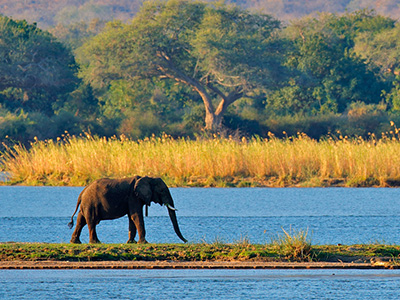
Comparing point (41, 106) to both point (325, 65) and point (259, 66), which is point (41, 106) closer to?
point (259, 66)

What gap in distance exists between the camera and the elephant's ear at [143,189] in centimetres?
1344

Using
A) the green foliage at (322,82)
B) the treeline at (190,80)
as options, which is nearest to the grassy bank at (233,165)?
the treeline at (190,80)

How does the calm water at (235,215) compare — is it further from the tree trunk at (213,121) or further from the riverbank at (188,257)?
the tree trunk at (213,121)

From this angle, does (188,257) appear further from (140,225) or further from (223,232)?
(223,232)

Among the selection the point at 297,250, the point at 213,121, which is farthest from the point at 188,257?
the point at 213,121

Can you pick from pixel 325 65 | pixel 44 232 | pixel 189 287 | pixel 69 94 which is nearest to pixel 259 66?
pixel 325 65

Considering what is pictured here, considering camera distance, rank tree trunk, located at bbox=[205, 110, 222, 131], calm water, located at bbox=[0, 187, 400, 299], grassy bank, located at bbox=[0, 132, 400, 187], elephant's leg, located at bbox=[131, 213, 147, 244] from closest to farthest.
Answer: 1. calm water, located at bbox=[0, 187, 400, 299]
2. elephant's leg, located at bbox=[131, 213, 147, 244]
3. grassy bank, located at bbox=[0, 132, 400, 187]
4. tree trunk, located at bbox=[205, 110, 222, 131]

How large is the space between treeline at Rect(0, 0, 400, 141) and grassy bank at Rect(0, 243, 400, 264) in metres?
35.5

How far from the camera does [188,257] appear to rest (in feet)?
38.6

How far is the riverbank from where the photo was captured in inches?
447

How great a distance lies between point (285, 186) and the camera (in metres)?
29.0

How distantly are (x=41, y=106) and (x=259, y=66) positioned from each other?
41.4 ft

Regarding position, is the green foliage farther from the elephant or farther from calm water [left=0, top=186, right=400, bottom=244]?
the elephant

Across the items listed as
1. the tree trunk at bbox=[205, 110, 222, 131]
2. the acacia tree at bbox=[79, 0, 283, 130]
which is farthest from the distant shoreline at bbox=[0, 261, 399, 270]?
the acacia tree at bbox=[79, 0, 283, 130]
